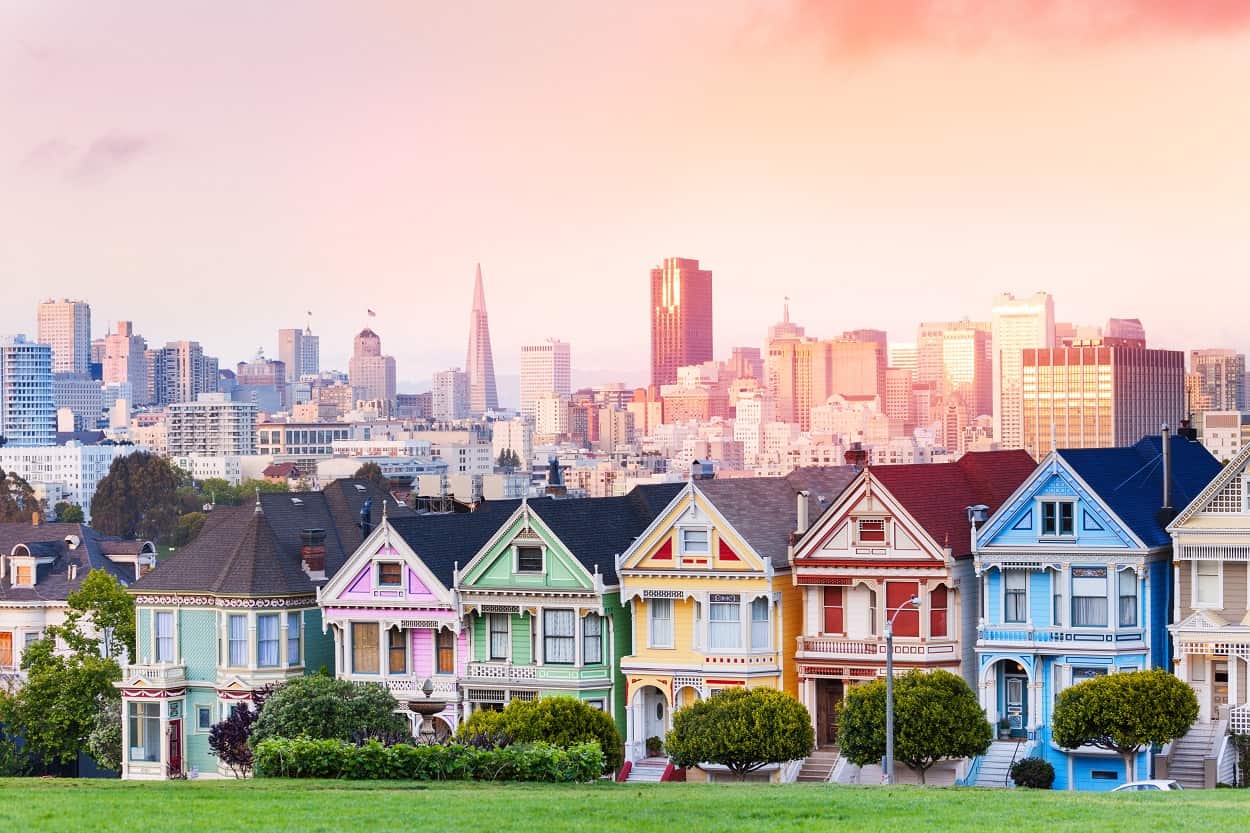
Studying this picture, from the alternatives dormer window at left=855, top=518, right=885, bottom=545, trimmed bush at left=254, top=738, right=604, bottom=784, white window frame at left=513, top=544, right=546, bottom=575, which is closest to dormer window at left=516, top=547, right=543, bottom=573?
white window frame at left=513, top=544, right=546, bottom=575

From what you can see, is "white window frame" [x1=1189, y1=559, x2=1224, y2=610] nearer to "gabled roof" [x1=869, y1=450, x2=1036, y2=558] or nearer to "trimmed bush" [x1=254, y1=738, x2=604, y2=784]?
"gabled roof" [x1=869, y1=450, x2=1036, y2=558]

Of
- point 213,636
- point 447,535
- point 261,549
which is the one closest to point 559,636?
point 447,535

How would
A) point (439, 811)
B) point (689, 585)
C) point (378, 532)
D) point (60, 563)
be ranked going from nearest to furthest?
point (439, 811) → point (689, 585) → point (378, 532) → point (60, 563)

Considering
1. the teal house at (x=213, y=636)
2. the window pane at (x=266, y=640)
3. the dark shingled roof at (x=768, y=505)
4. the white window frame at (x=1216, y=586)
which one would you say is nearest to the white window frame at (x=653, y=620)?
the dark shingled roof at (x=768, y=505)

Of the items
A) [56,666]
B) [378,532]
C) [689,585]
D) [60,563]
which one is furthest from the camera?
[60,563]

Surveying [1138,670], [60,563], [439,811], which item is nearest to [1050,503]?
[1138,670]

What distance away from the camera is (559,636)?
59000mm

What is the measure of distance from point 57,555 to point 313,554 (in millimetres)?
19315

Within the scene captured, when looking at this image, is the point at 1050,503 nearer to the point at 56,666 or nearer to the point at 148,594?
the point at 148,594

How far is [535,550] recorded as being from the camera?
59.4m

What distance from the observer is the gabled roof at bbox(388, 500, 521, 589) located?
200 feet

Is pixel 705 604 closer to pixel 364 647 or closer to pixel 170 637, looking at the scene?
pixel 364 647

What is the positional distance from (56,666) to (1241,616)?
3327 cm

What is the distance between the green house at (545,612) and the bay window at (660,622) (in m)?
0.93
